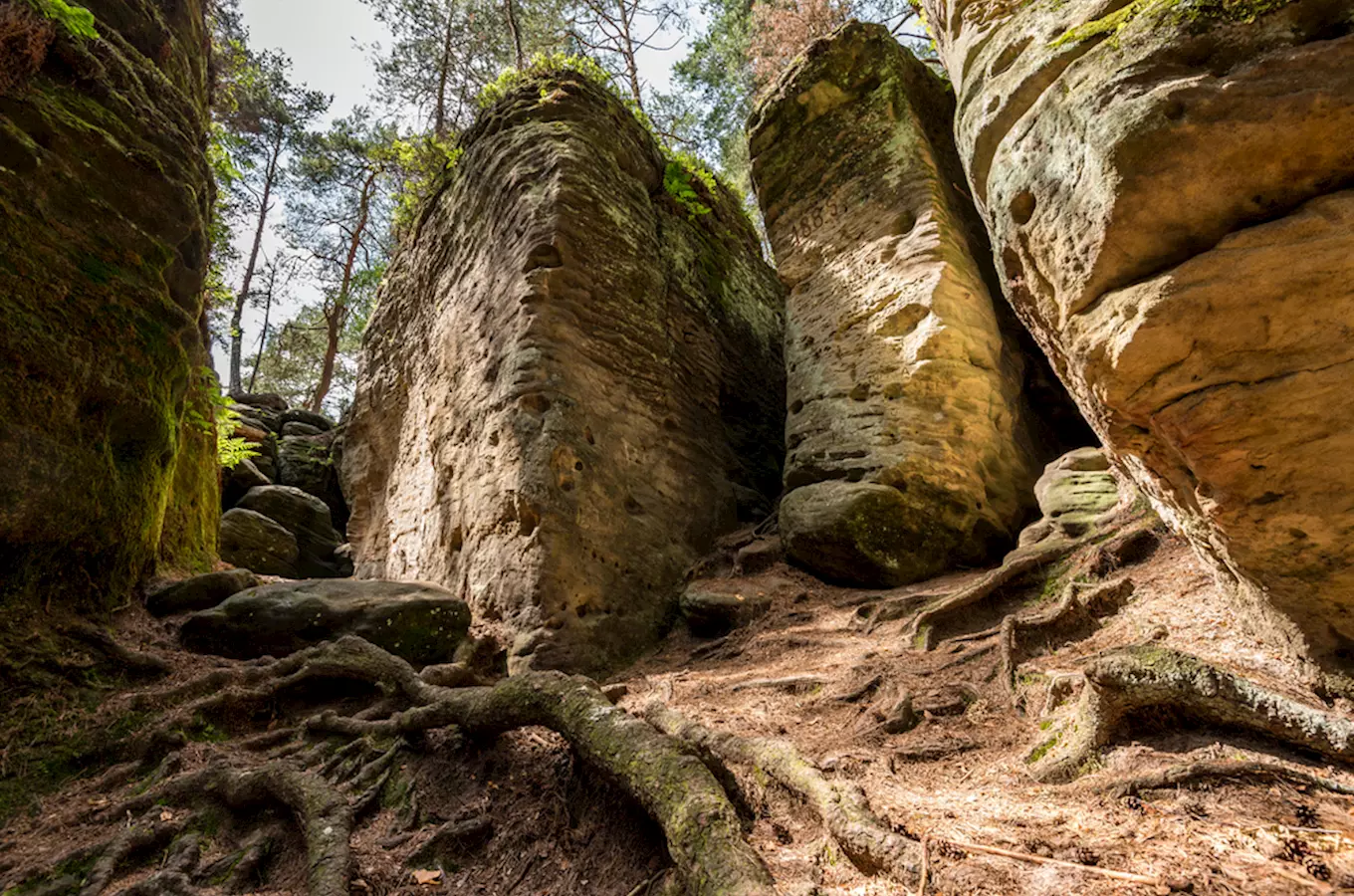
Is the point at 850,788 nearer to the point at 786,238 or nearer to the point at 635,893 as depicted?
the point at 635,893

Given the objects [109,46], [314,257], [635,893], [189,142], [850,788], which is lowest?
[635,893]

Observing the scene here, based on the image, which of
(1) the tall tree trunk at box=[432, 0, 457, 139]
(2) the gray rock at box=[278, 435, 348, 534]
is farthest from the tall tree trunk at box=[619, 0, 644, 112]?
(2) the gray rock at box=[278, 435, 348, 534]

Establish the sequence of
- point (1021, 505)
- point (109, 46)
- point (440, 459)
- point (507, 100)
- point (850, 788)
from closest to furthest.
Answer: point (850, 788), point (109, 46), point (1021, 505), point (440, 459), point (507, 100)

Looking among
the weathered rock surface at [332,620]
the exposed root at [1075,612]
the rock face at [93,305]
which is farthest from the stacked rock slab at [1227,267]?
the rock face at [93,305]

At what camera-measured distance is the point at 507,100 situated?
851 centimetres

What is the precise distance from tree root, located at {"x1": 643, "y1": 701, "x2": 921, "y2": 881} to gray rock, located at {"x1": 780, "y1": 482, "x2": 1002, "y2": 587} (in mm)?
3525

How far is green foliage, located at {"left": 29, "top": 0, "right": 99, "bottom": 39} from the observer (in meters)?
4.01

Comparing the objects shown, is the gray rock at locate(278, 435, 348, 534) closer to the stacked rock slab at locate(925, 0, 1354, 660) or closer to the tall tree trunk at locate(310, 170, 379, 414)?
the tall tree trunk at locate(310, 170, 379, 414)

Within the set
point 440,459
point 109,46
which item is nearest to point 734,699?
point 440,459

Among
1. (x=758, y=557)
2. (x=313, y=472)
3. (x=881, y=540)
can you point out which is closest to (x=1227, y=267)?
(x=881, y=540)

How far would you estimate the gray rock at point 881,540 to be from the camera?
598cm

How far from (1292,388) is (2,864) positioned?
5022mm

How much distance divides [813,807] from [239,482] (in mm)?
13756

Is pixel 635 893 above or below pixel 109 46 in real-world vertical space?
below
